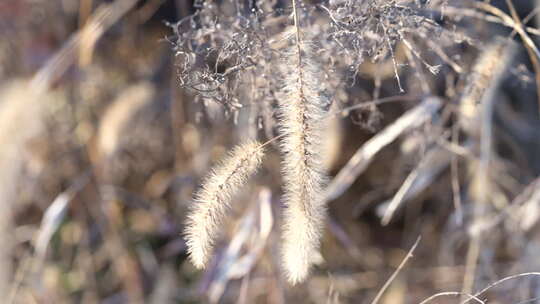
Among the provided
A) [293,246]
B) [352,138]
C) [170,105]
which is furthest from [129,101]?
[293,246]

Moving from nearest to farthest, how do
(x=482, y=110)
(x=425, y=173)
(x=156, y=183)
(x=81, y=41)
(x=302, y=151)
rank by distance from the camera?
(x=302, y=151) < (x=482, y=110) < (x=425, y=173) < (x=81, y=41) < (x=156, y=183)

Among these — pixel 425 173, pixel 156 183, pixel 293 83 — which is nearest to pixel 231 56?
pixel 293 83

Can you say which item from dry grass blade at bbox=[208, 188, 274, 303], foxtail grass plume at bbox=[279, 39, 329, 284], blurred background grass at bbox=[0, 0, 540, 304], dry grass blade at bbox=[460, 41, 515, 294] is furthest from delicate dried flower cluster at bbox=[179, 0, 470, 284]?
blurred background grass at bbox=[0, 0, 540, 304]

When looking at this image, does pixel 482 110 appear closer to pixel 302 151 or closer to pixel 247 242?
pixel 247 242

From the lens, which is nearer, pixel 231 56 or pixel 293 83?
pixel 293 83

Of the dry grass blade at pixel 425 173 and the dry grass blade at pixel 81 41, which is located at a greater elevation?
the dry grass blade at pixel 81 41

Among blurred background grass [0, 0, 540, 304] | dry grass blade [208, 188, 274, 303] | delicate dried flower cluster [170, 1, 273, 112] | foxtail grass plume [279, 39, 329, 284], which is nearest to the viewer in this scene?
foxtail grass plume [279, 39, 329, 284]

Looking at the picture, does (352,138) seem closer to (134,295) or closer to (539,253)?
(539,253)

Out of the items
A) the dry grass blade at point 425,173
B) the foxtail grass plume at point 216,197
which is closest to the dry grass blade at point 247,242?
the dry grass blade at point 425,173

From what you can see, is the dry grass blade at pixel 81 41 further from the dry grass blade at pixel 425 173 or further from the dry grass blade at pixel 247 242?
the dry grass blade at pixel 425 173

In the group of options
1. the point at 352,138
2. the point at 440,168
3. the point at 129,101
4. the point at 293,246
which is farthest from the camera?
the point at 352,138

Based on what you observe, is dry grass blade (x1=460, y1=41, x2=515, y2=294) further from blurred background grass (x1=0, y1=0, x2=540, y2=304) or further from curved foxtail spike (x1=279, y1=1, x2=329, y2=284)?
curved foxtail spike (x1=279, y1=1, x2=329, y2=284)
